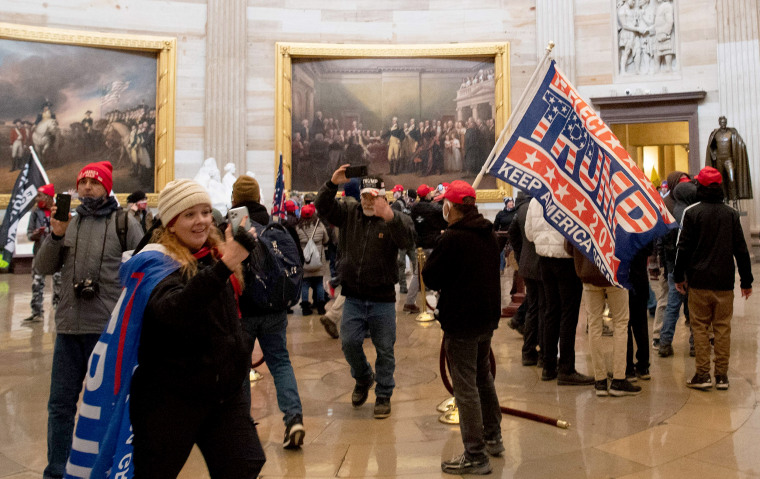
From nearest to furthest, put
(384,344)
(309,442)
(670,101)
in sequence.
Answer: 1. (309,442)
2. (384,344)
3. (670,101)

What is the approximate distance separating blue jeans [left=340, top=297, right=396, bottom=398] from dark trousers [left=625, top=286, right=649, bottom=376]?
2133 mm

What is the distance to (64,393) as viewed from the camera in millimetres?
3449

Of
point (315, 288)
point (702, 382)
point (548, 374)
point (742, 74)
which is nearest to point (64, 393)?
point (548, 374)

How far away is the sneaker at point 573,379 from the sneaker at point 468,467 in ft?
6.75

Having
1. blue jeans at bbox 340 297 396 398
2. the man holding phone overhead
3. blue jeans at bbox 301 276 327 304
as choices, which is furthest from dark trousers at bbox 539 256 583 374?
blue jeans at bbox 301 276 327 304

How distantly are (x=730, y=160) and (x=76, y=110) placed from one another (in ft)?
49.1

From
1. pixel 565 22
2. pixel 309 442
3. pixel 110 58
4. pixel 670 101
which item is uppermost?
pixel 565 22

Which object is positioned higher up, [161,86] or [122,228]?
[161,86]

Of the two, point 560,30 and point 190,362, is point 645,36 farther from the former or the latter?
point 190,362

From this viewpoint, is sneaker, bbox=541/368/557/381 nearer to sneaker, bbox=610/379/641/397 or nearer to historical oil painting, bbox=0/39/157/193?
sneaker, bbox=610/379/641/397

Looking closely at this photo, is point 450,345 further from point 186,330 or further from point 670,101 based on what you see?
point 670,101

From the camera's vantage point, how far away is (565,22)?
1588 centimetres

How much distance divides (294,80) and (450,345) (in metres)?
13.5

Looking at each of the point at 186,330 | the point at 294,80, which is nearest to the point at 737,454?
the point at 186,330
